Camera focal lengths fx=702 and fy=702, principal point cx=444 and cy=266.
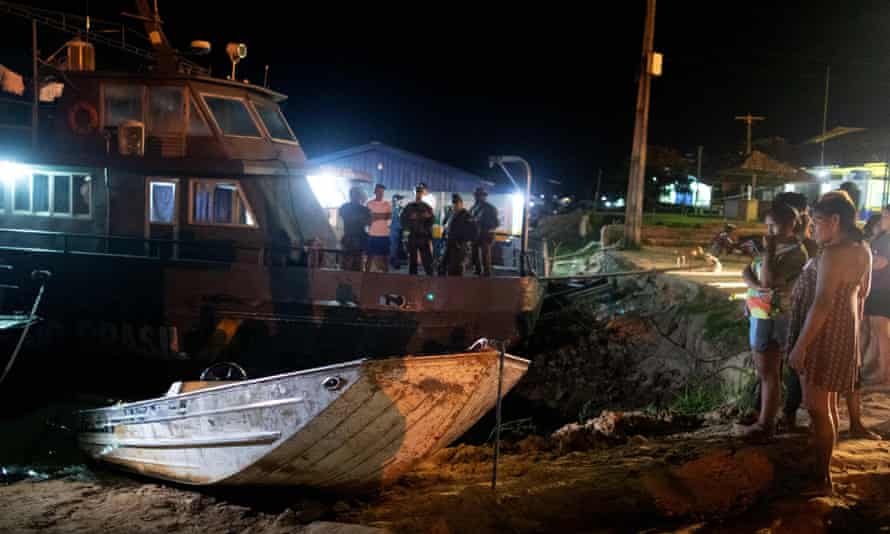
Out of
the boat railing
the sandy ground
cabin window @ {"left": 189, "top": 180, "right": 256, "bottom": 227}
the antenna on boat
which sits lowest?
the sandy ground

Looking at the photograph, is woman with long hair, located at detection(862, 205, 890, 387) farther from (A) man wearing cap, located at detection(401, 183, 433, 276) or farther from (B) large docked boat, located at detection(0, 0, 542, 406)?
(A) man wearing cap, located at detection(401, 183, 433, 276)

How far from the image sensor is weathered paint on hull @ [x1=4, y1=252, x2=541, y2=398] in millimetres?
9148

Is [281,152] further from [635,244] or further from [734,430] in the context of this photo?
[635,244]

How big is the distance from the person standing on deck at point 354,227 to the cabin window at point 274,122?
→ 1.97 meters

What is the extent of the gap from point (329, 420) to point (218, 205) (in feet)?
18.8

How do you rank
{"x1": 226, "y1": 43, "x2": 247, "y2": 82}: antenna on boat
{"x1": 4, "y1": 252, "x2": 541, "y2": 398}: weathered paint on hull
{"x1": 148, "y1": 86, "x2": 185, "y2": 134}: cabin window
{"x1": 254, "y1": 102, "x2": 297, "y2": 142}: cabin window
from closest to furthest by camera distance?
{"x1": 4, "y1": 252, "x2": 541, "y2": 398}: weathered paint on hull → {"x1": 148, "y1": 86, "x2": 185, "y2": 134}: cabin window → {"x1": 254, "y1": 102, "x2": 297, "y2": 142}: cabin window → {"x1": 226, "y1": 43, "x2": 247, "y2": 82}: antenna on boat

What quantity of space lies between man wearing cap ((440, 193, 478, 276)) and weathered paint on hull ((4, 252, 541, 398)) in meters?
0.38

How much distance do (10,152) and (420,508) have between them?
9.05m

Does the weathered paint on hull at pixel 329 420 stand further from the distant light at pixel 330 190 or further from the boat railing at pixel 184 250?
the distant light at pixel 330 190

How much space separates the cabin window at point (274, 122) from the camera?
10.6 metres

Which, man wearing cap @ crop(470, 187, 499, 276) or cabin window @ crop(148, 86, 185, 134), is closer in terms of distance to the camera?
man wearing cap @ crop(470, 187, 499, 276)

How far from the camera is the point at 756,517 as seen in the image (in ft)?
12.2

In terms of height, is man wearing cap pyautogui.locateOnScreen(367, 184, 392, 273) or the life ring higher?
the life ring

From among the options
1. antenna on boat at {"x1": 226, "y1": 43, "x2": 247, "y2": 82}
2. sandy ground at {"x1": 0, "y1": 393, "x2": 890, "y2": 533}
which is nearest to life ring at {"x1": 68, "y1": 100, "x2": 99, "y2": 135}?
antenna on boat at {"x1": 226, "y1": 43, "x2": 247, "y2": 82}
